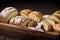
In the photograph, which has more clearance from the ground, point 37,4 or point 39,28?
point 37,4

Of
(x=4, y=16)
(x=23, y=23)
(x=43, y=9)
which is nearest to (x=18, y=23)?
(x=23, y=23)

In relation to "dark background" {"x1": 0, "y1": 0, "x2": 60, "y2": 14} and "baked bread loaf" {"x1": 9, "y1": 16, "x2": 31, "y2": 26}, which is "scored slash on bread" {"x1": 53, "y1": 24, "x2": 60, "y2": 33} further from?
"dark background" {"x1": 0, "y1": 0, "x2": 60, "y2": 14}

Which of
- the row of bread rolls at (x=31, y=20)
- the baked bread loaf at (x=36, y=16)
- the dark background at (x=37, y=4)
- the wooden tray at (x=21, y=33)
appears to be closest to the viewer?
the wooden tray at (x=21, y=33)

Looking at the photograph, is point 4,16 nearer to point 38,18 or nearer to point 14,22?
point 14,22

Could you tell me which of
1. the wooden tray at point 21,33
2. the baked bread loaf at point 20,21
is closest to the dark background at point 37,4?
the baked bread loaf at point 20,21

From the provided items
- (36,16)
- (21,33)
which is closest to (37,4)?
(36,16)

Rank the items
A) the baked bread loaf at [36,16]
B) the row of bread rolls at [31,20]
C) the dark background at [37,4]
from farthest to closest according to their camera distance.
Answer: the dark background at [37,4], the baked bread loaf at [36,16], the row of bread rolls at [31,20]

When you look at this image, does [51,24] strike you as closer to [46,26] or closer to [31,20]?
[46,26]

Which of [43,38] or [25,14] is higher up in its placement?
[25,14]

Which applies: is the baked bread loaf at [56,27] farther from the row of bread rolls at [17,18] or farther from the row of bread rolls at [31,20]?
the row of bread rolls at [17,18]
